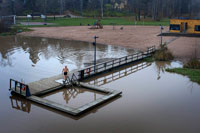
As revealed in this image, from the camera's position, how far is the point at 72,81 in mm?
21531

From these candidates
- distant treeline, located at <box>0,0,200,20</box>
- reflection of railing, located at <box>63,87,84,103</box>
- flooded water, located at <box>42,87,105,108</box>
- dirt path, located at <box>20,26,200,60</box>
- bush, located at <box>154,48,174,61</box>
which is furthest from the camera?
distant treeline, located at <box>0,0,200,20</box>

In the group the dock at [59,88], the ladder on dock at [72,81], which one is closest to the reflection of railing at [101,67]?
the dock at [59,88]

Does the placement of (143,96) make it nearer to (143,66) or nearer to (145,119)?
(145,119)

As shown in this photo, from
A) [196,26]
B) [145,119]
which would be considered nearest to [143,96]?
[145,119]

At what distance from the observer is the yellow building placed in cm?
5281

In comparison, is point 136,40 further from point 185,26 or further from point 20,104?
point 20,104

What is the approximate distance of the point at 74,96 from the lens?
1941 cm

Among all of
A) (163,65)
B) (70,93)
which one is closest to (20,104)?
(70,93)

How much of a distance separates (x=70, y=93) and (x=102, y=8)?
105 metres

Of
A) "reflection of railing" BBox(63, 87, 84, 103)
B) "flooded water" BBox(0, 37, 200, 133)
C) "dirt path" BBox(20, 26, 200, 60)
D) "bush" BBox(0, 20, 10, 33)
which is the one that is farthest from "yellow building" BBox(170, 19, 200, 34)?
"bush" BBox(0, 20, 10, 33)

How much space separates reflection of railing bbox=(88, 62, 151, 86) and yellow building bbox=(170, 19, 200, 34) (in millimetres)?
27328

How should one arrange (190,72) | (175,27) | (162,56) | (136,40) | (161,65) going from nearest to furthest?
(190,72), (161,65), (162,56), (136,40), (175,27)

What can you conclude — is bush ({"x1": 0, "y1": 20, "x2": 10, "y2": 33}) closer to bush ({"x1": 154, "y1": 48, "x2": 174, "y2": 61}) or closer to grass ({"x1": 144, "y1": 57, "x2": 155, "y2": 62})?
grass ({"x1": 144, "y1": 57, "x2": 155, "y2": 62})

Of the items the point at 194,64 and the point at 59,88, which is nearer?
the point at 59,88
